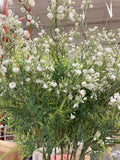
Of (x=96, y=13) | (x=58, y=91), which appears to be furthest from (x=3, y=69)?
(x=96, y=13)

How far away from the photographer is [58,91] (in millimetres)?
647

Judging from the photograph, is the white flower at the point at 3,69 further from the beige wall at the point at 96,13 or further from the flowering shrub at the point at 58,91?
the beige wall at the point at 96,13

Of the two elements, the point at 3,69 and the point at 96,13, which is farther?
the point at 96,13

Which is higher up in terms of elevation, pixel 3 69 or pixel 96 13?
pixel 96 13

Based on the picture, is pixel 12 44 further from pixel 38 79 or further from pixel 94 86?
pixel 94 86

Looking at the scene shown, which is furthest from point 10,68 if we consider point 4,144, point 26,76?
point 4,144

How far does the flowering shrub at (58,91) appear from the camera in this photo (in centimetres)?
64

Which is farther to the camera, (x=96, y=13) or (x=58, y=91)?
(x=96, y=13)

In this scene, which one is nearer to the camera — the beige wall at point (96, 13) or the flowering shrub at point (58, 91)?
the flowering shrub at point (58, 91)

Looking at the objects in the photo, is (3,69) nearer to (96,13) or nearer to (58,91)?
(58,91)

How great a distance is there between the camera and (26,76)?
2.12 ft

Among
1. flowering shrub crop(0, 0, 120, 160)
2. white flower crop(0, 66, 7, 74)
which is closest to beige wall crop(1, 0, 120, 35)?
flowering shrub crop(0, 0, 120, 160)

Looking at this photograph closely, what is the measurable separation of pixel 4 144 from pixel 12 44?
1.13m

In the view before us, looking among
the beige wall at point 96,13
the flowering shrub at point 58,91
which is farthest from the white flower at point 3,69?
the beige wall at point 96,13
